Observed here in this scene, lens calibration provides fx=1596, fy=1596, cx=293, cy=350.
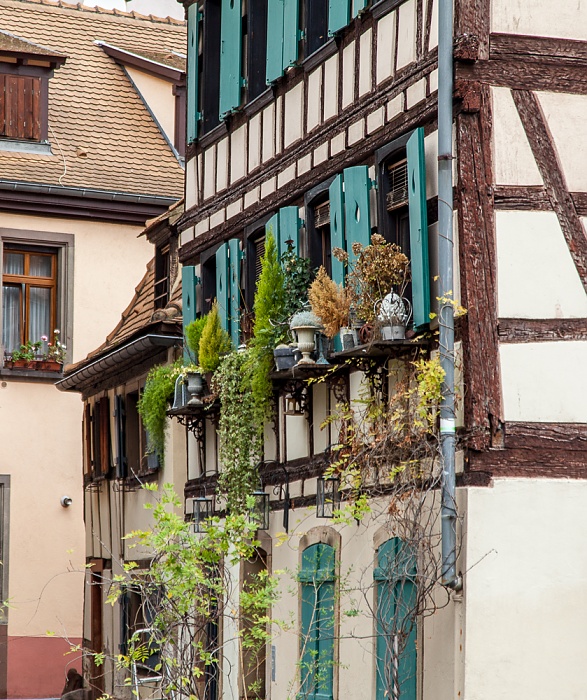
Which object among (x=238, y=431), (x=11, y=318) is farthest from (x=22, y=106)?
(x=238, y=431)

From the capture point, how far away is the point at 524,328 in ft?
34.5

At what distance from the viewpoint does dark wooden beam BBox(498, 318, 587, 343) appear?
10484 mm

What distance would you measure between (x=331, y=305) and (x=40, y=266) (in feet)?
41.9

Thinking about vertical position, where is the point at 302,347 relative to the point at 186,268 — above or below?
below

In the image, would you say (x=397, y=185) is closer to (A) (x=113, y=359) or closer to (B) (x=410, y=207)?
(B) (x=410, y=207)

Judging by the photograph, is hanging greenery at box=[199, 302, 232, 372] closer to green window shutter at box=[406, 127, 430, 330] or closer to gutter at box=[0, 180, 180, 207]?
green window shutter at box=[406, 127, 430, 330]

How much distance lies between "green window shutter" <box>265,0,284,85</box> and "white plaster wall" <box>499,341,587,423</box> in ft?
15.1

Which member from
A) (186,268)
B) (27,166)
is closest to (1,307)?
(27,166)

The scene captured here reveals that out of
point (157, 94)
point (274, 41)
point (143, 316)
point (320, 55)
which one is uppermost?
point (157, 94)

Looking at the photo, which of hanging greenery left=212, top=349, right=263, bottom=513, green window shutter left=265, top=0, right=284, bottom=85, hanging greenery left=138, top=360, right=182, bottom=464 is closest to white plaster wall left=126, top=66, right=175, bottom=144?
hanging greenery left=138, top=360, right=182, bottom=464

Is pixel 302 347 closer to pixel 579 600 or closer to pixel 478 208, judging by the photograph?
pixel 478 208

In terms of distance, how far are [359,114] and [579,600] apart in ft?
13.9

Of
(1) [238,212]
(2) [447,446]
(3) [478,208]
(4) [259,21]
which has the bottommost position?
(2) [447,446]

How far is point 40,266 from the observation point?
23.9 metres
